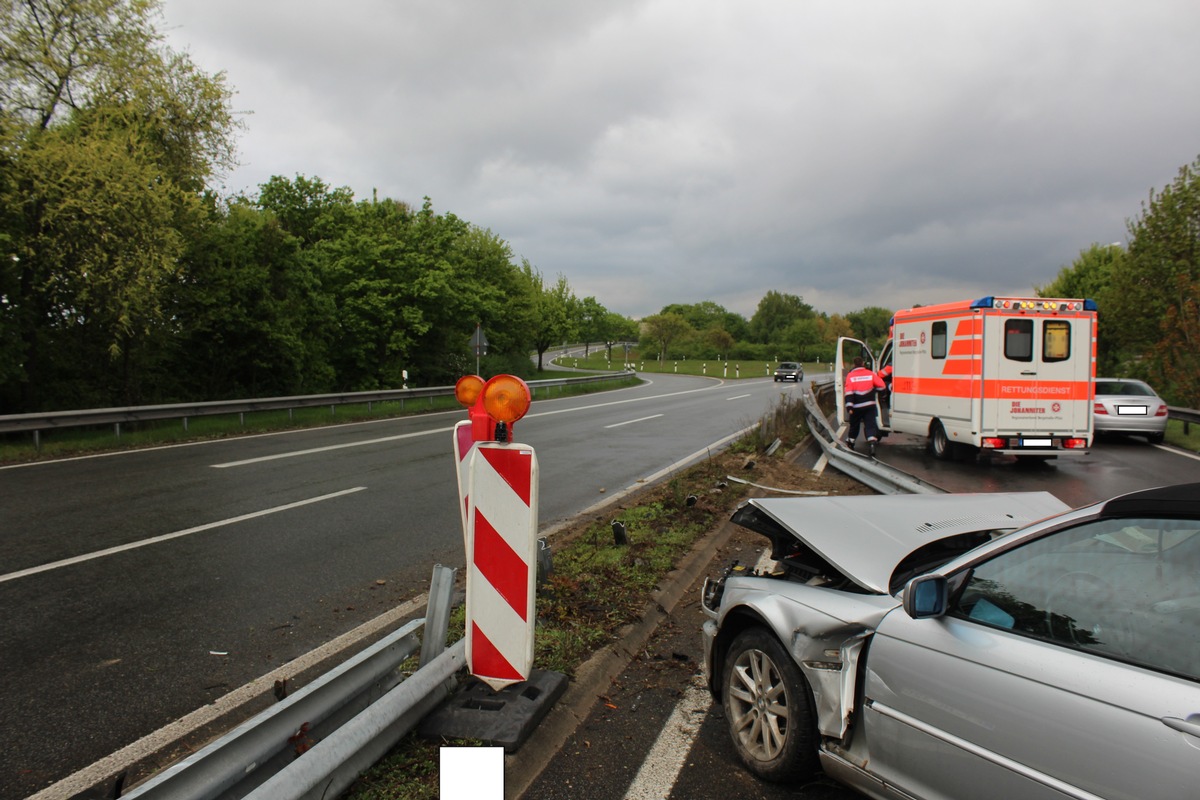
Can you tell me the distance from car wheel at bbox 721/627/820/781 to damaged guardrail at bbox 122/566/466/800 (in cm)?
130

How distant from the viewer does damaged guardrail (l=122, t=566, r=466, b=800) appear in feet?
7.79

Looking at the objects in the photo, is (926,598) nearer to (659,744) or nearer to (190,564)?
(659,744)

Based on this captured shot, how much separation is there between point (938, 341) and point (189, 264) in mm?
19803

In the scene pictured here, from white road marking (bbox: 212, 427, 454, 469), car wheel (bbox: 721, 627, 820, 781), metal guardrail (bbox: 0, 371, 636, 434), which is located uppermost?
metal guardrail (bbox: 0, 371, 636, 434)

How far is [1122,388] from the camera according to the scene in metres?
17.2

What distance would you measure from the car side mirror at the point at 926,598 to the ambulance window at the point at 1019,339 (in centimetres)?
1137

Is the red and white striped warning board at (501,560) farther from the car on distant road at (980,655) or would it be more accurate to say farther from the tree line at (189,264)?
the tree line at (189,264)

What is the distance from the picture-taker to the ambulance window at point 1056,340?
12250 millimetres

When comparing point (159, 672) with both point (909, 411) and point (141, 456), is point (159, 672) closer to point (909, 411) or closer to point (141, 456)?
→ point (141, 456)

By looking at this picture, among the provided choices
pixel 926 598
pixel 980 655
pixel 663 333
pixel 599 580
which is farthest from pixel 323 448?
pixel 663 333

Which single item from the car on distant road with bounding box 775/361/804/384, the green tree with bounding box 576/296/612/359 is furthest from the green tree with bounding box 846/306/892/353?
the car on distant road with bounding box 775/361/804/384

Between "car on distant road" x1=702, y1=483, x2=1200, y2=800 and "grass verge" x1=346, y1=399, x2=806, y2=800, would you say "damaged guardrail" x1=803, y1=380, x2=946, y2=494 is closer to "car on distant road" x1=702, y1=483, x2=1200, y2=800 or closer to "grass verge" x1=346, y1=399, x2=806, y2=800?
"grass verge" x1=346, y1=399, x2=806, y2=800

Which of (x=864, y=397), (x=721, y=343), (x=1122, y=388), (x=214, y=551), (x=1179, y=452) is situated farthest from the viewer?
(x=721, y=343)

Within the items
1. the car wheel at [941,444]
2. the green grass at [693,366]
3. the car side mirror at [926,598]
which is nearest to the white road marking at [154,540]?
the car side mirror at [926,598]
